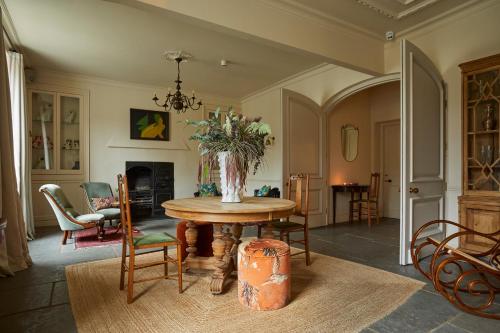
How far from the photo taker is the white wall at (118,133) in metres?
5.85

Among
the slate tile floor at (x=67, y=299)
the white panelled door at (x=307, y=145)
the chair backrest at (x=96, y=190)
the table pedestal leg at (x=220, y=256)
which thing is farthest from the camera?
the chair backrest at (x=96, y=190)

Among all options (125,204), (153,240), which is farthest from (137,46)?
(153,240)

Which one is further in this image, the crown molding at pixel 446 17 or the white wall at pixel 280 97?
the white wall at pixel 280 97

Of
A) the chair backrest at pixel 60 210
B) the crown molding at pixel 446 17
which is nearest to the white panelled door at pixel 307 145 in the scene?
the crown molding at pixel 446 17

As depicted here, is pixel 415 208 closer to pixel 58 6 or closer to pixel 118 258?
pixel 118 258

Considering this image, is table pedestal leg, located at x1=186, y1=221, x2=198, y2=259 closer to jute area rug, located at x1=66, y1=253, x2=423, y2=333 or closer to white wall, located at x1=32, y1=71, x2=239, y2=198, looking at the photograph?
jute area rug, located at x1=66, y1=253, x2=423, y2=333

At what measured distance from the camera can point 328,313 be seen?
7.07 ft

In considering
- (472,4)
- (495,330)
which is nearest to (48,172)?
(495,330)

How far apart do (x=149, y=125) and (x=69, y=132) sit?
150 centimetres

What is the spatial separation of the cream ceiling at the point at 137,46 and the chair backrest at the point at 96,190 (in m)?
2.10

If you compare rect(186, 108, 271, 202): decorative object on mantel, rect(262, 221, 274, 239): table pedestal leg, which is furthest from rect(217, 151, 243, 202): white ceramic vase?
rect(262, 221, 274, 239): table pedestal leg

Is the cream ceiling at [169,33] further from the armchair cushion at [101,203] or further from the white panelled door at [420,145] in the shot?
the armchair cushion at [101,203]

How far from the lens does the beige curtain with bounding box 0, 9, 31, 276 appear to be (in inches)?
114

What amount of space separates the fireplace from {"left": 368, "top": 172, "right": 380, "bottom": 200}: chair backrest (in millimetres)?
4295
